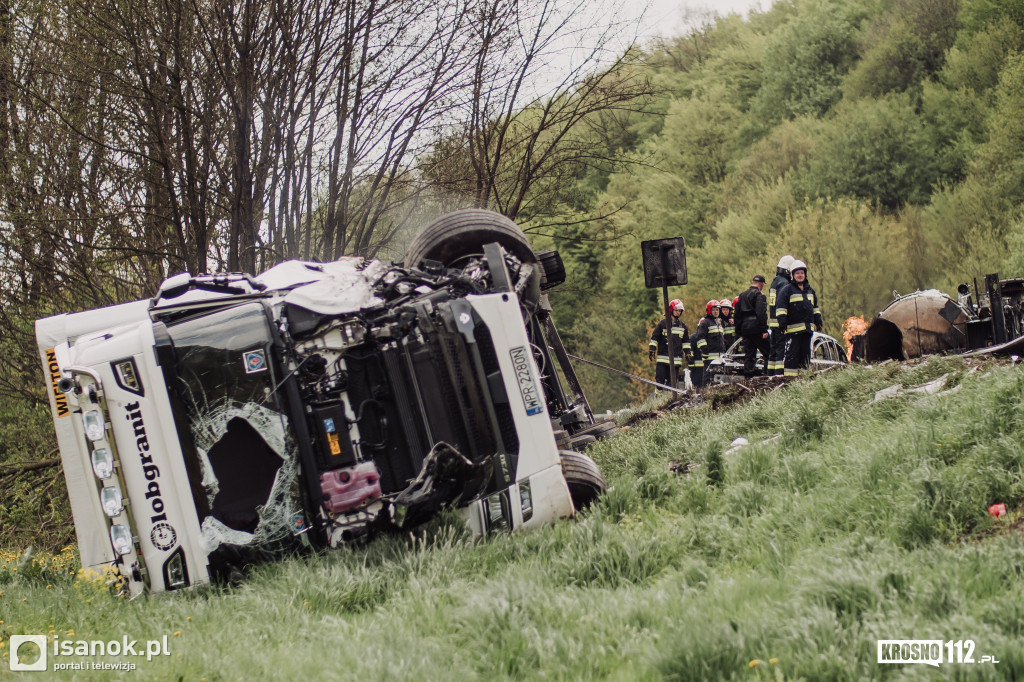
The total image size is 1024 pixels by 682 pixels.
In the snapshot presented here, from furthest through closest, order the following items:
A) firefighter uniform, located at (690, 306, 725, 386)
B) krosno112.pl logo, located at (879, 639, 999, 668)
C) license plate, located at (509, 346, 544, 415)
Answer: firefighter uniform, located at (690, 306, 725, 386) < license plate, located at (509, 346, 544, 415) < krosno112.pl logo, located at (879, 639, 999, 668)

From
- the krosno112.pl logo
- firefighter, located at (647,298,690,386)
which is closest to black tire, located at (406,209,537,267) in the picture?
the krosno112.pl logo

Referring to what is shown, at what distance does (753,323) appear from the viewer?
46.1 ft

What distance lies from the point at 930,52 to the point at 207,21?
4274cm

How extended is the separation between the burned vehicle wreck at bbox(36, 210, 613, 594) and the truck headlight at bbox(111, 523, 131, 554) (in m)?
0.01

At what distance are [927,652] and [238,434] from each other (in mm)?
3454

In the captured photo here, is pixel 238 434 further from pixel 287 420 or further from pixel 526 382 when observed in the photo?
pixel 526 382

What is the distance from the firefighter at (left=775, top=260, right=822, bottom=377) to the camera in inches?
455

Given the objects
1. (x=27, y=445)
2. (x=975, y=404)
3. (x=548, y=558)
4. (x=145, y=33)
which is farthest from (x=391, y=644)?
(x=27, y=445)

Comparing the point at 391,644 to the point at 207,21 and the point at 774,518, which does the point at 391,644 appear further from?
the point at 207,21

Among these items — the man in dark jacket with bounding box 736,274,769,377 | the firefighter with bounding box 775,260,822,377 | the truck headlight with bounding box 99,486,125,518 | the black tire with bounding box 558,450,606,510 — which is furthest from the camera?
the man in dark jacket with bounding box 736,274,769,377

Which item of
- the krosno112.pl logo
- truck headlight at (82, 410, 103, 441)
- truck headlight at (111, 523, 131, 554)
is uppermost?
truck headlight at (82, 410, 103, 441)

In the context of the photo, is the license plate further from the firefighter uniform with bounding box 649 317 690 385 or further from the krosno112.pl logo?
the firefighter uniform with bounding box 649 317 690 385

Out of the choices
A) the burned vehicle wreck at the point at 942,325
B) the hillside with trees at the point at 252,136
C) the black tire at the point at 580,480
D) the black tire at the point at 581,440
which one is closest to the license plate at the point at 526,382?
the black tire at the point at 580,480

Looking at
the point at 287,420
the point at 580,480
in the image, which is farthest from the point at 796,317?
the point at 287,420
